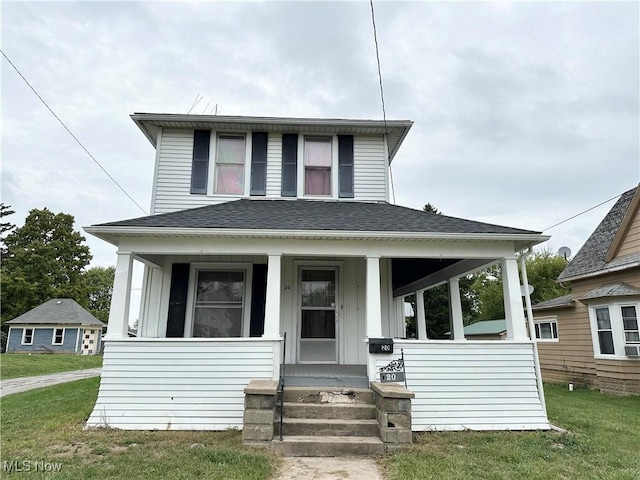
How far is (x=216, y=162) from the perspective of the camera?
8.27 metres

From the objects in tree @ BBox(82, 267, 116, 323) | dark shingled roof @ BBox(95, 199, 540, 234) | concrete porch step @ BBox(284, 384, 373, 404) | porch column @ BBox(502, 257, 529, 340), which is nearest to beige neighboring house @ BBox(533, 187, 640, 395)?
porch column @ BBox(502, 257, 529, 340)

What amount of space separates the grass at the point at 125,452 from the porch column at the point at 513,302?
4075 mm

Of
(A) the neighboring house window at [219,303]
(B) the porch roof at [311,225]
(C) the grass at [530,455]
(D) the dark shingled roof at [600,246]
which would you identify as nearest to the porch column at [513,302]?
(B) the porch roof at [311,225]

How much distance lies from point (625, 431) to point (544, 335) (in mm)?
8875

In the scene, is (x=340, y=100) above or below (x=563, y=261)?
above

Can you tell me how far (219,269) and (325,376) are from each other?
113 inches

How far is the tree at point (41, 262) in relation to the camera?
29031 mm

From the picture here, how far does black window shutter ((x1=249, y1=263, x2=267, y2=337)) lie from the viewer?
6930 mm

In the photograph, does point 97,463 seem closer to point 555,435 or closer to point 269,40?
point 555,435

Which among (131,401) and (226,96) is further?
(226,96)

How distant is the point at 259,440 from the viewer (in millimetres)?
4520

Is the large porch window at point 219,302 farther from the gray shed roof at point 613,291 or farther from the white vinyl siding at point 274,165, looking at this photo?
the gray shed roof at point 613,291

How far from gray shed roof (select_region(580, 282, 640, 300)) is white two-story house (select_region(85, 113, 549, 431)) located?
4466 mm

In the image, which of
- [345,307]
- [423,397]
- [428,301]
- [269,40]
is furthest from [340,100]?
[428,301]
